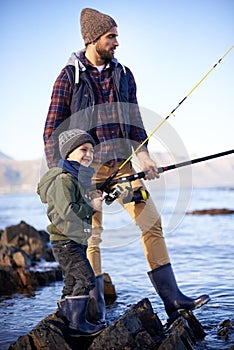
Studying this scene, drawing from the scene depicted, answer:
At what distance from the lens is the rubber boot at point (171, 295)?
4.24 m

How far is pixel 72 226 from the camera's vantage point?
144 inches

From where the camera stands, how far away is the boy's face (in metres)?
3.96

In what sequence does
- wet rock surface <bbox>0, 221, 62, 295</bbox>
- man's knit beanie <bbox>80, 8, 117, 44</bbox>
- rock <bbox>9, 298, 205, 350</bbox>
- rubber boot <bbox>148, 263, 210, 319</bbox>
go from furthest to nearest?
wet rock surface <bbox>0, 221, 62, 295</bbox> → rubber boot <bbox>148, 263, 210, 319</bbox> → man's knit beanie <bbox>80, 8, 117, 44</bbox> → rock <bbox>9, 298, 205, 350</bbox>

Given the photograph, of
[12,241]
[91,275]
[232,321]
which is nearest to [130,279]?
[232,321]

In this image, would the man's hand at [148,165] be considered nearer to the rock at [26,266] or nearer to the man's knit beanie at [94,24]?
the man's knit beanie at [94,24]

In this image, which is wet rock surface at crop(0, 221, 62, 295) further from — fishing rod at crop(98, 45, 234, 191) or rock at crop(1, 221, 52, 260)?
fishing rod at crop(98, 45, 234, 191)

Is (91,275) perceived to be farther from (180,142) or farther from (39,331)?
(180,142)

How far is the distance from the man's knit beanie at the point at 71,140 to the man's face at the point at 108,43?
2.64 feet

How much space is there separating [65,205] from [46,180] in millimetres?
328

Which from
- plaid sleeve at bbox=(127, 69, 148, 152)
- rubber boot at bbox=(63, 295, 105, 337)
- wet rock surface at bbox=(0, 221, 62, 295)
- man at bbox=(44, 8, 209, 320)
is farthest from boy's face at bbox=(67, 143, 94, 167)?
wet rock surface at bbox=(0, 221, 62, 295)

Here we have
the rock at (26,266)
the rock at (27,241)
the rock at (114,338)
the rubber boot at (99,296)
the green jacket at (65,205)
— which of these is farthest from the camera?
the rock at (27,241)

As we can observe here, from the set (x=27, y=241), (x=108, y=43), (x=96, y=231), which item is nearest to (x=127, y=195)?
(x=96, y=231)

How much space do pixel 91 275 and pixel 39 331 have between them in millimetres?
624

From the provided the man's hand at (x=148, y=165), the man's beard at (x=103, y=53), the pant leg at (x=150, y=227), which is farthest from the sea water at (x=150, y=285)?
the man's beard at (x=103, y=53)
